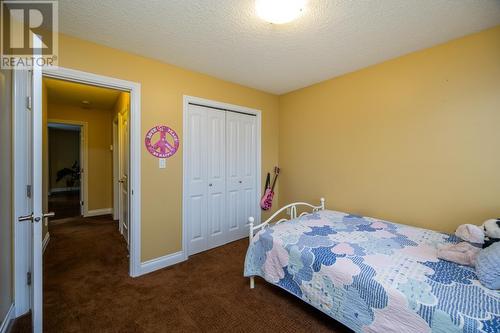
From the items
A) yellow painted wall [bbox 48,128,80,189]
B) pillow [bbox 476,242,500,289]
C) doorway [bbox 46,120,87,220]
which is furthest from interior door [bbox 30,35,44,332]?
yellow painted wall [bbox 48,128,80,189]

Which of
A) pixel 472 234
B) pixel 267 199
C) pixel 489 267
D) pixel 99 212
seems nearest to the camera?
pixel 489 267

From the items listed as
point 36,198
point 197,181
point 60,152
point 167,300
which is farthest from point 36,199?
point 60,152

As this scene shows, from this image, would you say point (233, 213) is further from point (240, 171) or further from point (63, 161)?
point (63, 161)

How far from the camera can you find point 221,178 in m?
3.18

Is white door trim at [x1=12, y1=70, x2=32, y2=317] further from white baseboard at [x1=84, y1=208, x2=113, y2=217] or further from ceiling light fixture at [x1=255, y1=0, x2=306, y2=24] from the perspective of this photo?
white baseboard at [x1=84, y1=208, x2=113, y2=217]

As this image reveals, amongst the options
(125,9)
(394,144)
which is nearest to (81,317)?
(125,9)

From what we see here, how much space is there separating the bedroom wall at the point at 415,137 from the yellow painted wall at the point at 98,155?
14.8ft

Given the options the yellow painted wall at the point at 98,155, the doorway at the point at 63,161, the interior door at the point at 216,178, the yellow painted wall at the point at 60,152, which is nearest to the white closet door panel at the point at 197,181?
the interior door at the point at 216,178

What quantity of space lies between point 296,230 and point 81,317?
76.4 inches

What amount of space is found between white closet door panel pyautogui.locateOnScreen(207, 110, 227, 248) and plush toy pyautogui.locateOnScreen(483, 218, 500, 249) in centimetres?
269

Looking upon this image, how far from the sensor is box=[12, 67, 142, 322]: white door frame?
1.63 meters

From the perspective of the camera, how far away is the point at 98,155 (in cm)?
488

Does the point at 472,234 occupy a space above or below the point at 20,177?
below

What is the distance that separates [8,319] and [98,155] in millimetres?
3941
